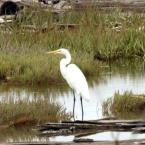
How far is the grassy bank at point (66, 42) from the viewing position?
18.0m

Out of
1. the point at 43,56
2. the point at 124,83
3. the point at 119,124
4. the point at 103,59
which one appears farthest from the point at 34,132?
the point at 103,59

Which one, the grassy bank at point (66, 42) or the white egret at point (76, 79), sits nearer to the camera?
the white egret at point (76, 79)

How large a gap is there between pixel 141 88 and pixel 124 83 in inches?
41.9

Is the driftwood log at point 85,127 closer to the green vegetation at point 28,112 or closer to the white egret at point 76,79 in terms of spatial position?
the green vegetation at point 28,112

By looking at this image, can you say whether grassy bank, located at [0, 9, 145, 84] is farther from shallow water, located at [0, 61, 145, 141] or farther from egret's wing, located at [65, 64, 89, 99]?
egret's wing, located at [65, 64, 89, 99]

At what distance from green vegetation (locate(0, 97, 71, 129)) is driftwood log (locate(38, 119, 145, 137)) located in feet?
3.32

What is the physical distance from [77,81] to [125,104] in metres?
1.00

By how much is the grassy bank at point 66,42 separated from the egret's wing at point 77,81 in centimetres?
312

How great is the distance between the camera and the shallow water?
13.5 meters

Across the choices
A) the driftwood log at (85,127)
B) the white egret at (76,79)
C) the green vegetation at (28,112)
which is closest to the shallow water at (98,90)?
the driftwood log at (85,127)

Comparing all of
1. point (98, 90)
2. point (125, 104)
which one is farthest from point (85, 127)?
point (98, 90)

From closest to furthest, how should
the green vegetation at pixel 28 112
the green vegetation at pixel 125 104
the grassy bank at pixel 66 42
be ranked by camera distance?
the green vegetation at pixel 28 112 → the green vegetation at pixel 125 104 → the grassy bank at pixel 66 42

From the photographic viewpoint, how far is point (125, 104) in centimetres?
1395

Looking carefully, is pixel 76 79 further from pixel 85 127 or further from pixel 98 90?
pixel 85 127
